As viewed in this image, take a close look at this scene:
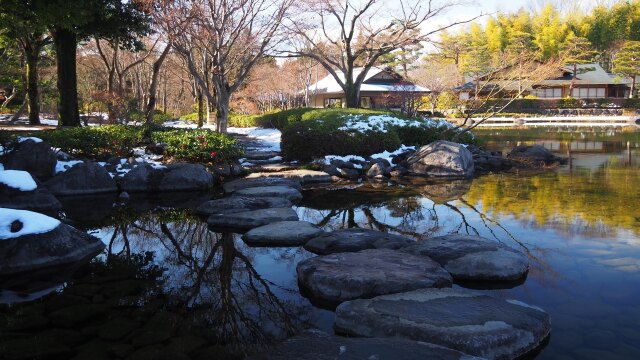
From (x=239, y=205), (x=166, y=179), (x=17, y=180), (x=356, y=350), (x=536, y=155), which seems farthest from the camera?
(x=536, y=155)

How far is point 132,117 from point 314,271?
27.7 meters

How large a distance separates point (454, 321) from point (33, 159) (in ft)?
30.3

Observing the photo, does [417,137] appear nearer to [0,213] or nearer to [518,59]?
[518,59]

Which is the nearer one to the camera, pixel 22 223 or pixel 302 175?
pixel 22 223

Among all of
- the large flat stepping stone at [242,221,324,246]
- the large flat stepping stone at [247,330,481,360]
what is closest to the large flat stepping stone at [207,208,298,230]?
the large flat stepping stone at [242,221,324,246]

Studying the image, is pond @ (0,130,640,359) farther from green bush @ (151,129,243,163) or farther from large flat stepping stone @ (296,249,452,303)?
green bush @ (151,129,243,163)

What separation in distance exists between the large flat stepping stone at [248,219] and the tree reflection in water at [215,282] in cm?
21

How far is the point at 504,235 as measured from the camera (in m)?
6.33

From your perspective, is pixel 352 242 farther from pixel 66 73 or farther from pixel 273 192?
pixel 66 73

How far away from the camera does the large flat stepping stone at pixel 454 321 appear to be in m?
3.12

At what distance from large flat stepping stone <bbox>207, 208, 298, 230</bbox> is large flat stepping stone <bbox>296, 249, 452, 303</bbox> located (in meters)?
2.14

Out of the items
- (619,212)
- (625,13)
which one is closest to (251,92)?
(619,212)

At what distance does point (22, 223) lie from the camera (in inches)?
198

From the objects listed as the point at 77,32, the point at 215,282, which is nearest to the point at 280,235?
the point at 215,282
